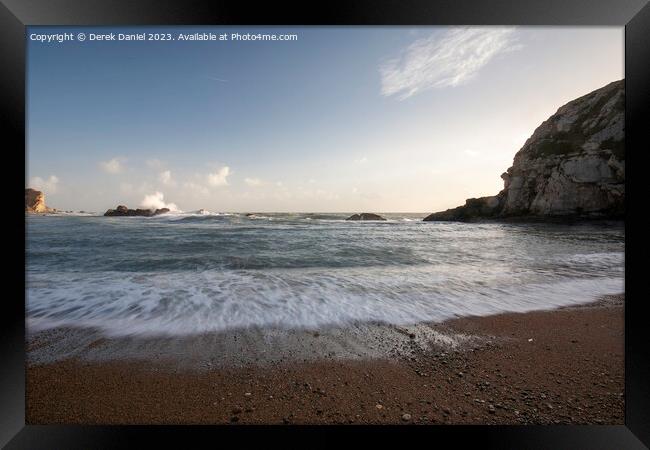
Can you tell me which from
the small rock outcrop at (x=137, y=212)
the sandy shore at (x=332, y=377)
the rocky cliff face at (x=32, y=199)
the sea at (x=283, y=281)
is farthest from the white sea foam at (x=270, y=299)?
the small rock outcrop at (x=137, y=212)

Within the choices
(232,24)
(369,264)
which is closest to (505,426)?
(232,24)

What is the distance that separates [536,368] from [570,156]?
20785mm

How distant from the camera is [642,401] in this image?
1.78m

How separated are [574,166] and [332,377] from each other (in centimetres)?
2166

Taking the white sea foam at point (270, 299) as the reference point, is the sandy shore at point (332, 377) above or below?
below

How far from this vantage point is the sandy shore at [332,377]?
1811mm

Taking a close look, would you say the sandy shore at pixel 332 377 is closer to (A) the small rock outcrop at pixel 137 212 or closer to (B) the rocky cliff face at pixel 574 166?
(A) the small rock outcrop at pixel 137 212

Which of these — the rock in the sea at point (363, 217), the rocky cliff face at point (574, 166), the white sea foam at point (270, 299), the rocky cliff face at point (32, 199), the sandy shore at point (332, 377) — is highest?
the rocky cliff face at point (574, 166)

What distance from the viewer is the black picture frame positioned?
65.9 inches

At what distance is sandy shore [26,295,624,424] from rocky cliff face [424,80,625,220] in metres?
15.8

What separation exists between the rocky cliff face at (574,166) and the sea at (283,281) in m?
8.43

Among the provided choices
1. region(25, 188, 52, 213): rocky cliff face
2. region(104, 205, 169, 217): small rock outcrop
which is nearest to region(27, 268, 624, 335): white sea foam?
region(25, 188, 52, 213): rocky cliff face

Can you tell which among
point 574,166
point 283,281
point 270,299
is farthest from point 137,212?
point 574,166

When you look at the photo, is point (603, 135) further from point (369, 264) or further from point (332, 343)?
point (332, 343)
